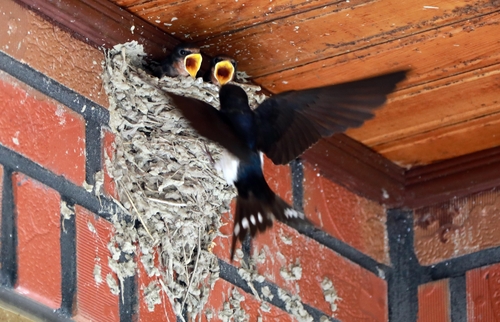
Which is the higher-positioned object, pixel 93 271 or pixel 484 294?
pixel 484 294

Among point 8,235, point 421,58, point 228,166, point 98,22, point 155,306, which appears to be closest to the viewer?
point 8,235

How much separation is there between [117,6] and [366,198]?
97cm

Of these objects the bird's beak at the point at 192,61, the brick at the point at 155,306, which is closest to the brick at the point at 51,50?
the bird's beak at the point at 192,61

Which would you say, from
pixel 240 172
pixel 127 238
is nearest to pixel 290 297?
pixel 240 172

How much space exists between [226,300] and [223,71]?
59 centimetres

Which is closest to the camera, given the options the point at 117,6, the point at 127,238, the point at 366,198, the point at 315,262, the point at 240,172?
the point at 127,238

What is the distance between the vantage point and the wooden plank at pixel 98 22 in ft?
8.05

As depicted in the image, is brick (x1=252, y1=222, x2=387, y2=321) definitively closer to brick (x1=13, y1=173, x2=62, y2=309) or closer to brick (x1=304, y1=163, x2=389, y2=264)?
brick (x1=304, y1=163, x2=389, y2=264)

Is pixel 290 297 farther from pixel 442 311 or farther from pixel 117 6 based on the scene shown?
pixel 117 6

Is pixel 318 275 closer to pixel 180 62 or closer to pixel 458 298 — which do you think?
pixel 458 298

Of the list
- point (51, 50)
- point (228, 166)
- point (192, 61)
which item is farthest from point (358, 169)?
point (51, 50)

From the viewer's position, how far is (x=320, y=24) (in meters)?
2.56

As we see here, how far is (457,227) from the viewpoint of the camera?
10.1 ft

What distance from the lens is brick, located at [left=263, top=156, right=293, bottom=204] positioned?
288cm
